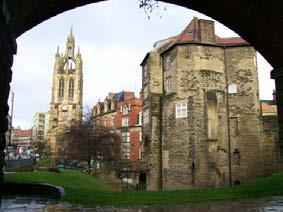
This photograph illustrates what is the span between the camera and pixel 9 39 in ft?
17.3

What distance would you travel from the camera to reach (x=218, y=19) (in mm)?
7430

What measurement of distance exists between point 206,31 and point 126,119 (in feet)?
110

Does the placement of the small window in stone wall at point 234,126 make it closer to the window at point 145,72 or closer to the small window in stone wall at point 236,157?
the small window in stone wall at point 236,157

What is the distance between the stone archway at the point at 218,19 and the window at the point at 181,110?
29.0 meters

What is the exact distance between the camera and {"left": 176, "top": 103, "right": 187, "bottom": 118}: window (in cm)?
3656

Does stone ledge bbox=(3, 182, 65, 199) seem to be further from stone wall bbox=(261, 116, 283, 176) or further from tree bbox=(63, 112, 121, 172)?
tree bbox=(63, 112, 121, 172)

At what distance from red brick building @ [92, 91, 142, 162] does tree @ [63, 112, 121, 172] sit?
8.25 meters

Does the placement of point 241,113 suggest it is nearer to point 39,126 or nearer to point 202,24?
point 202,24

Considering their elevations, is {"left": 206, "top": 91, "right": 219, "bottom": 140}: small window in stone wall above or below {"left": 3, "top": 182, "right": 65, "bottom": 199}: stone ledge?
above

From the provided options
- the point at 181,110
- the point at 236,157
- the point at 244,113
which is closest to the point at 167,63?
the point at 181,110

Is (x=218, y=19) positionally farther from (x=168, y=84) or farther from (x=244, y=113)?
(x=168, y=84)

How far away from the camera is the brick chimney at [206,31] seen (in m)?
38.4

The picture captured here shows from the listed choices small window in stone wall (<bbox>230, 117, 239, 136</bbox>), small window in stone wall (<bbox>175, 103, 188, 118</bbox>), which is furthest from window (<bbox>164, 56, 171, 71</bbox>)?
small window in stone wall (<bbox>230, 117, 239, 136</bbox>)

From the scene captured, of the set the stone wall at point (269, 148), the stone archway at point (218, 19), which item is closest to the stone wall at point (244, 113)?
the stone wall at point (269, 148)
